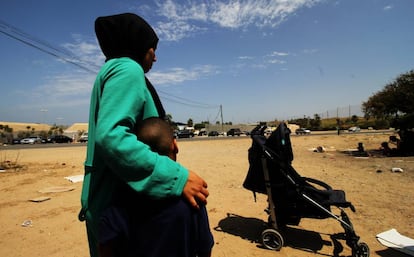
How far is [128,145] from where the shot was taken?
3.52ft

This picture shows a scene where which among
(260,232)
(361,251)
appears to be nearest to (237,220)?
(260,232)

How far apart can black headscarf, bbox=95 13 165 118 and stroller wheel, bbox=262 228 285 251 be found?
3155 mm

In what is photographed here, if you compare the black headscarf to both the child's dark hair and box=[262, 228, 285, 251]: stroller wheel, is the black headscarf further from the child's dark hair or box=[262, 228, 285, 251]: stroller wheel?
box=[262, 228, 285, 251]: stroller wheel

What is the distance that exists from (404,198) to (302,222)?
2.69 metres

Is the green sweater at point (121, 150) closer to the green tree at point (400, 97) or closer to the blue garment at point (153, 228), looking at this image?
the blue garment at point (153, 228)

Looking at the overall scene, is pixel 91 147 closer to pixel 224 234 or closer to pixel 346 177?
pixel 224 234

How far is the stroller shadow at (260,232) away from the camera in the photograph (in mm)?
4066

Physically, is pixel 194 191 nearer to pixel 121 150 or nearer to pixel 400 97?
pixel 121 150

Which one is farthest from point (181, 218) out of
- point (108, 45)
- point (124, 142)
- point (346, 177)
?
point (346, 177)

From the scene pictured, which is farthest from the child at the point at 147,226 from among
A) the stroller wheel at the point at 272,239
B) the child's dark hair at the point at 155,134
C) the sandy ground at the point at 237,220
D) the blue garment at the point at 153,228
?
the stroller wheel at the point at 272,239

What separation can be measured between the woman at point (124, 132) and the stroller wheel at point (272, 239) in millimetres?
3025

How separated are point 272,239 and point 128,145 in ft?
11.4

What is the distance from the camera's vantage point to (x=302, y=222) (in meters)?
5.04

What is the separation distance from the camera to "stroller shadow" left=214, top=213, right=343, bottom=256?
13.3 feet
